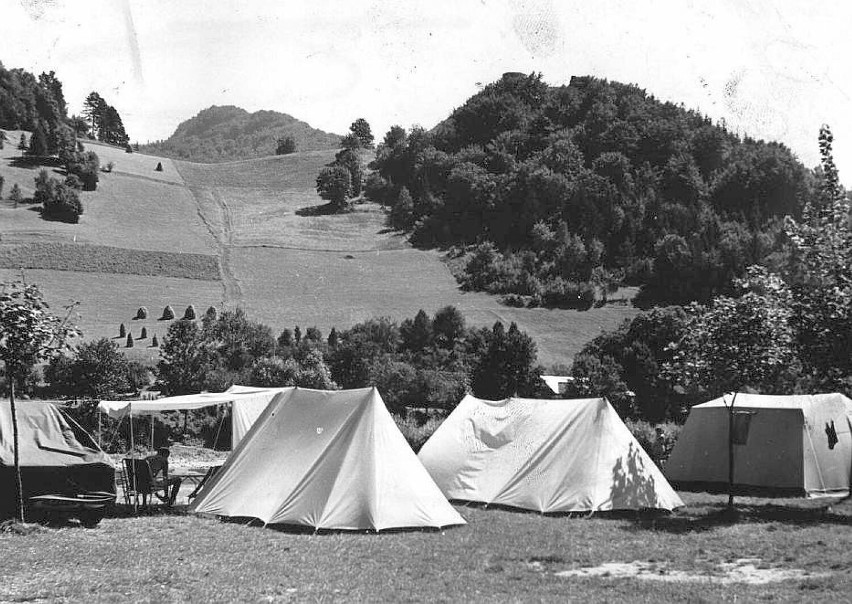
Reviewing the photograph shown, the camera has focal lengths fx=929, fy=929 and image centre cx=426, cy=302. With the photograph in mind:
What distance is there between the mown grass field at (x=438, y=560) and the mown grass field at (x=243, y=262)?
163 feet

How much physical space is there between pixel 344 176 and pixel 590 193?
33929 millimetres

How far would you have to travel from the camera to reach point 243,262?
89.0 meters

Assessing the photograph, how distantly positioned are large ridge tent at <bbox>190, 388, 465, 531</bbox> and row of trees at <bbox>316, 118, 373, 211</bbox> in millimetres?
106977

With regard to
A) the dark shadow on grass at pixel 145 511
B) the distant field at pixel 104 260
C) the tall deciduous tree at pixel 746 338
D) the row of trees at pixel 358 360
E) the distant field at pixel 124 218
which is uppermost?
the distant field at pixel 124 218

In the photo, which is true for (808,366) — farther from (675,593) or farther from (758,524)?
(675,593)

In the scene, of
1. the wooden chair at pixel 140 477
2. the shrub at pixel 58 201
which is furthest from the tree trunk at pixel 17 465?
the shrub at pixel 58 201

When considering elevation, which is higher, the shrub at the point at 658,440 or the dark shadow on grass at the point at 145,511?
the dark shadow on grass at the point at 145,511

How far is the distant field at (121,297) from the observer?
62.7 metres

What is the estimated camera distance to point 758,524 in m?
15.7

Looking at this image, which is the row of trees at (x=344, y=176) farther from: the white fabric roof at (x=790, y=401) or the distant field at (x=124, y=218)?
the white fabric roof at (x=790, y=401)

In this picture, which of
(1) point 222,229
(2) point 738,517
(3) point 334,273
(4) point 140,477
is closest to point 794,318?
(2) point 738,517

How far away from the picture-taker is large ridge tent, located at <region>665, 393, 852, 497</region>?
2112cm

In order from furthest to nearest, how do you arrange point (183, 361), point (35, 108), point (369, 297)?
point (35, 108)
point (369, 297)
point (183, 361)

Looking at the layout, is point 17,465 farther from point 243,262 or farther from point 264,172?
point 264,172
